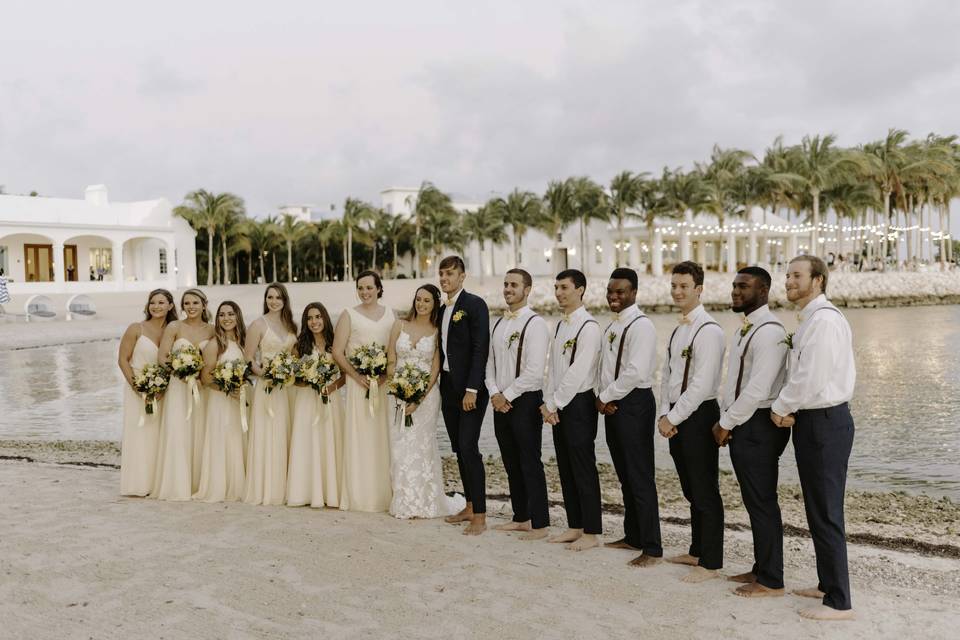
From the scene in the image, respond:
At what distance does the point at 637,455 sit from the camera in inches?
233

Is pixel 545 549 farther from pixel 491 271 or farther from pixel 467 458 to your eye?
pixel 491 271

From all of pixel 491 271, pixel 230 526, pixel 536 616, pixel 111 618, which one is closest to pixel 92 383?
pixel 230 526

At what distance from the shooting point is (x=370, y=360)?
7.05 m

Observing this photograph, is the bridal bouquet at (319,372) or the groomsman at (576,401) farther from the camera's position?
the bridal bouquet at (319,372)

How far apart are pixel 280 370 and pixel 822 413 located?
4.62 m

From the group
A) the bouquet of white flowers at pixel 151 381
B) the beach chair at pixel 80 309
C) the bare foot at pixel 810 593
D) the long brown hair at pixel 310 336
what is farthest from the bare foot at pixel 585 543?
the beach chair at pixel 80 309

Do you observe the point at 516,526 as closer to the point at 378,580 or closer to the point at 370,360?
the point at 378,580

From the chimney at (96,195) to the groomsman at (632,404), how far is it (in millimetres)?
49785

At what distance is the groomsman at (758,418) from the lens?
505 cm

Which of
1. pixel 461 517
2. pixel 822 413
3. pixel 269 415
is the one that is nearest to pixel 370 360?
→ pixel 269 415

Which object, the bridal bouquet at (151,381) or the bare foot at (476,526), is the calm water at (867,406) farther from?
the bridal bouquet at (151,381)

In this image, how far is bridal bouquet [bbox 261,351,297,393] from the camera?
7312 mm

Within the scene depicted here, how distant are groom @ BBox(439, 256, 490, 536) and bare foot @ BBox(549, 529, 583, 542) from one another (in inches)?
25.8

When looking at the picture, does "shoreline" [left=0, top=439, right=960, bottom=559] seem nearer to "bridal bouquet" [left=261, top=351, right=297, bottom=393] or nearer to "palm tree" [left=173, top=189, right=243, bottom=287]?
"bridal bouquet" [left=261, top=351, right=297, bottom=393]
